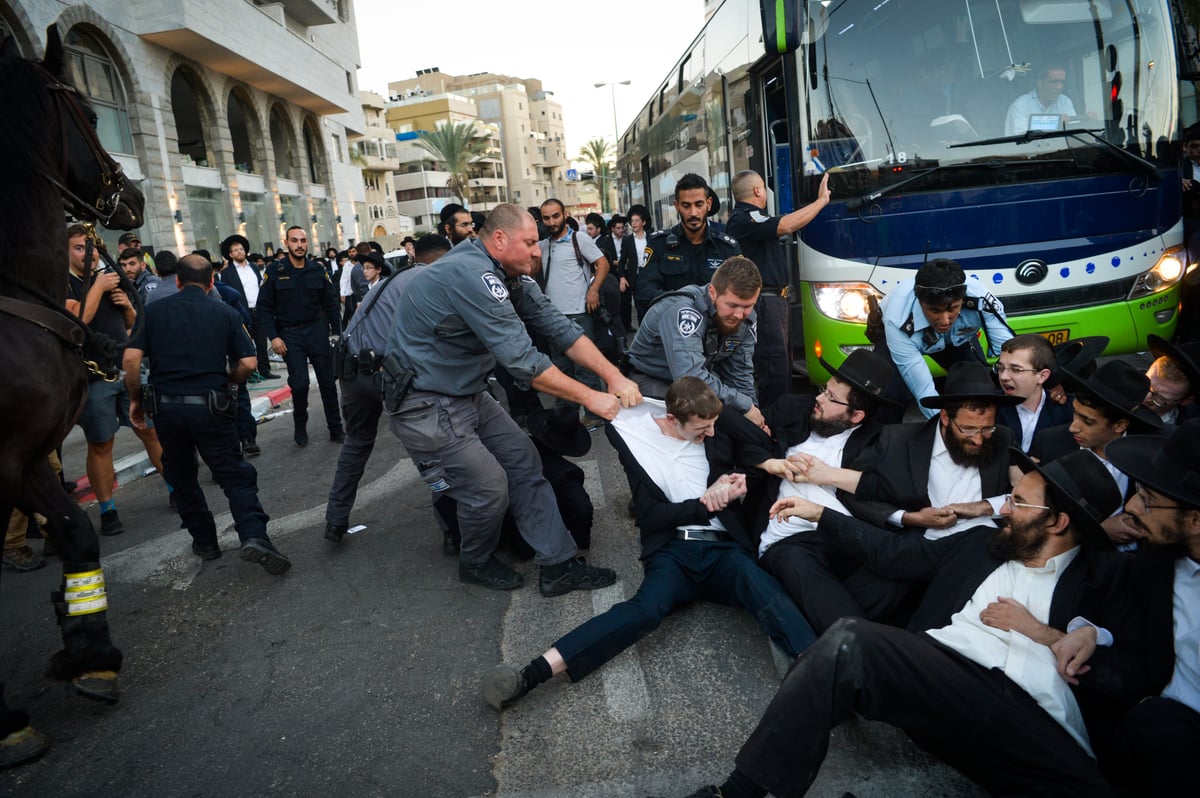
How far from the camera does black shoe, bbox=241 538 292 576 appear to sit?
14.5 feet

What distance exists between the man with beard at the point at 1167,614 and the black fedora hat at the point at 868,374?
1419mm

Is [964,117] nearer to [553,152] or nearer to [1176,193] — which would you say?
[1176,193]

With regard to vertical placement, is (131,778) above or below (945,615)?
below

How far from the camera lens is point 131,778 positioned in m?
2.82

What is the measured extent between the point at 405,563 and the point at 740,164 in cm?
480

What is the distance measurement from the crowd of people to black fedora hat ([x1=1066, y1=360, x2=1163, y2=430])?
0.03 ft

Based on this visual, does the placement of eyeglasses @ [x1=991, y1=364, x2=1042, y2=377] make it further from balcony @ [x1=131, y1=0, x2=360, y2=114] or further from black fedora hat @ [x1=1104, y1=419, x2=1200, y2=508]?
balcony @ [x1=131, y1=0, x2=360, y2=114]

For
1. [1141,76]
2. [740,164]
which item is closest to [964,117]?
[1141,76]

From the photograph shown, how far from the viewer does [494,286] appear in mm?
3766

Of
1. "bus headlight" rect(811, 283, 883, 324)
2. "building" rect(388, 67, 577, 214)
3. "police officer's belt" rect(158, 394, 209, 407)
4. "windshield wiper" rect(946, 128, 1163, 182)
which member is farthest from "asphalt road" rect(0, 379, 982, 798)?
"building" rect(388, 67, 577, 214)

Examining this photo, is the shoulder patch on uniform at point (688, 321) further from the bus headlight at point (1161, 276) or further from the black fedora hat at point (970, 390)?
the bus headlight at point (1161, 276)

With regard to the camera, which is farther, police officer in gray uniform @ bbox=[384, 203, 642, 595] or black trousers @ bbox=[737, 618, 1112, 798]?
police officer in gray uniform @ bbox=[384, 203, 642, 595]

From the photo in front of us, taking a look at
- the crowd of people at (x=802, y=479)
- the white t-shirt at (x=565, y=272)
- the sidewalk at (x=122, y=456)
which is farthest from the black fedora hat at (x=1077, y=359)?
the sidewalk at (x=122, y=456)

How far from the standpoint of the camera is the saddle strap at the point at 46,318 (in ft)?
10.3
